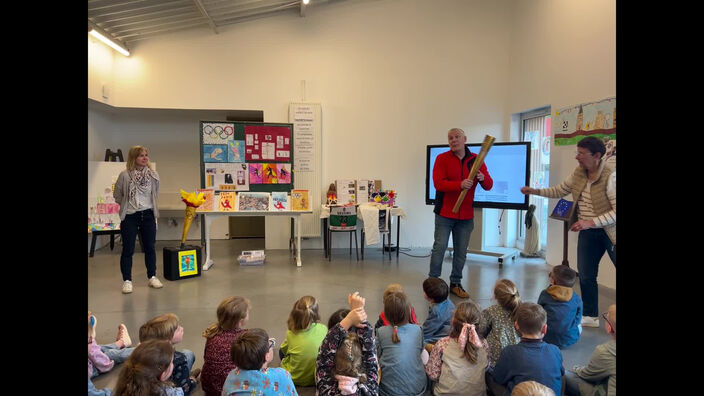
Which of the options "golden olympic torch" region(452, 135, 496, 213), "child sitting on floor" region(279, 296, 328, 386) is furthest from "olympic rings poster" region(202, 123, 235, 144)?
"child sitting on floor" region(279, 296, 328, 386)

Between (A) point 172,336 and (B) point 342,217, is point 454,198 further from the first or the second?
(A) point 172,336

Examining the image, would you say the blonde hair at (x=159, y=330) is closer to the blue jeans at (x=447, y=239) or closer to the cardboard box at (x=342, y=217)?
the blue jeans at (x=447, y=239)

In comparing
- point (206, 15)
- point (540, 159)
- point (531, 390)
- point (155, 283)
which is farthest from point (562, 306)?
point (206, 15)

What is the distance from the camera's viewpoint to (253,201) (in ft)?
18.3

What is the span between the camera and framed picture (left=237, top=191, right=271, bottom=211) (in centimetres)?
554

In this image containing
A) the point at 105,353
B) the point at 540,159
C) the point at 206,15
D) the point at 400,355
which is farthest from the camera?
the point at 540,159

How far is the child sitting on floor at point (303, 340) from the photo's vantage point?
2281mm

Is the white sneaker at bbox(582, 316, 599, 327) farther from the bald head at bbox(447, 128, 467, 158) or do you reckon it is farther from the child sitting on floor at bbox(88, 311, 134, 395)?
the child sitting on floor at bbox(88, 311, 134, 395)

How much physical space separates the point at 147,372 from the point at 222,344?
57 centimetres

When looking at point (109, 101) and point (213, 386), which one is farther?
point (109, 101)

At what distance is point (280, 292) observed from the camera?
428 centimetres
